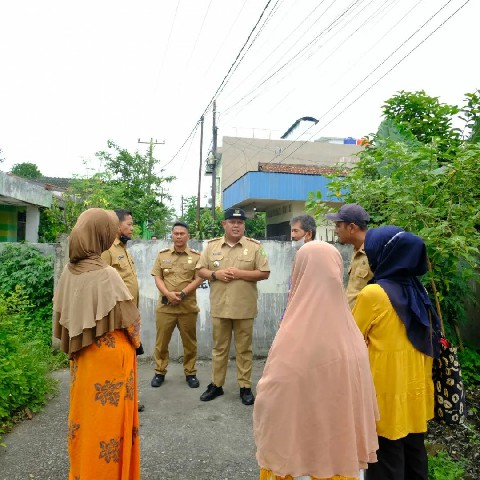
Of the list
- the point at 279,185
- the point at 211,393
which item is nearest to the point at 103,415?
the point at 211,393

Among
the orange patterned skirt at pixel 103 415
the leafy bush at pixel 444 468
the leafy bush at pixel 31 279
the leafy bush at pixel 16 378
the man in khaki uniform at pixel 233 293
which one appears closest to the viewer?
the orange patterned skirt at pixel 103 415

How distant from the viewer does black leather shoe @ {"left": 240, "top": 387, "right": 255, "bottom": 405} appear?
4.08 m

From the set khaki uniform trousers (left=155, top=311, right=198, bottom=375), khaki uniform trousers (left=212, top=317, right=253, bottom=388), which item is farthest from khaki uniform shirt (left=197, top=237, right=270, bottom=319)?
→ khaki uniform trousers (left=155, top=311, right=198, bottom=375)

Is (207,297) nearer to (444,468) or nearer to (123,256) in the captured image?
(123,256)

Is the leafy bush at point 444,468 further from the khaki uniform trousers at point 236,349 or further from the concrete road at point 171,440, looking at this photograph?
the khaki uniform trousers at point 236,349

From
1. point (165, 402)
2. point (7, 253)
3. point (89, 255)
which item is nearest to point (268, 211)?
point (7, 253)

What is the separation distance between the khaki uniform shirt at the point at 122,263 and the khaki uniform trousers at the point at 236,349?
2.95 feet

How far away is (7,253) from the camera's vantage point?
682 cm

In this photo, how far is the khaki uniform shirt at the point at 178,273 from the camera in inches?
179

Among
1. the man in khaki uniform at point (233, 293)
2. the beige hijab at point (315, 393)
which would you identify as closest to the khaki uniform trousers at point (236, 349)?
the man in khaki uniform at point (233, 293)

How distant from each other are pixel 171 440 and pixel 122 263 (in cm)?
171

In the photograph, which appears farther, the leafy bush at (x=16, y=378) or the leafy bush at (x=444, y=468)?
the leafy bush at (x=16, y=378)

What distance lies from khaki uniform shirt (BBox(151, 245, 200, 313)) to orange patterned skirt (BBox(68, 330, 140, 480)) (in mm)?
2049

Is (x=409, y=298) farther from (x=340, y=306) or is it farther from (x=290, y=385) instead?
(x=290, y=385)
